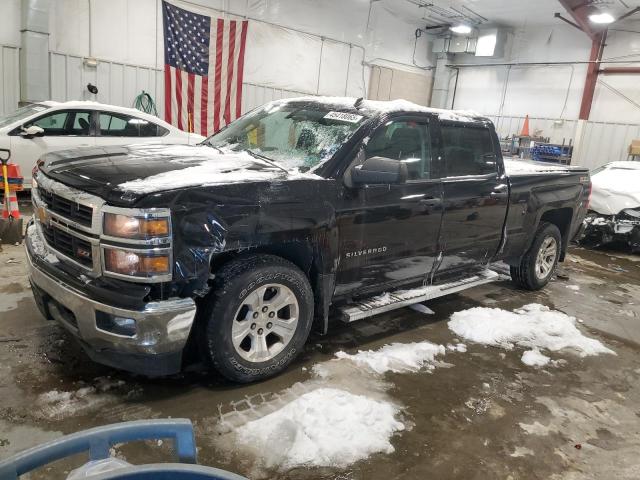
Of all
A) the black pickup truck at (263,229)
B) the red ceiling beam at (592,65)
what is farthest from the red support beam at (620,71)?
the black pickup truck at (263,229)

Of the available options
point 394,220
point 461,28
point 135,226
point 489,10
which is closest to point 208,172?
point 135,226

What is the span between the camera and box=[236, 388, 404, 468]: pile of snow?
8.46 ft

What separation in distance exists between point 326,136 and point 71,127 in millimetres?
6183

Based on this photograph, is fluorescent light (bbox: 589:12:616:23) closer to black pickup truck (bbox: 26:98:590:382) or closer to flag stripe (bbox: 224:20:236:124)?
flag stripe (bbox: 224:20:236:124)

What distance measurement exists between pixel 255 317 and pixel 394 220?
1313 millimetres

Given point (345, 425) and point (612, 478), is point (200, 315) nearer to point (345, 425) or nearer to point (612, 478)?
point (345, 425)

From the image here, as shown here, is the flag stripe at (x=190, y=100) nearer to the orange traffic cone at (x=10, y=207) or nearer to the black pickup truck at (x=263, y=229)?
the orange traffic cone at (x=10, y=207)

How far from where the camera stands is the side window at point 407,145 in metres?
3.69

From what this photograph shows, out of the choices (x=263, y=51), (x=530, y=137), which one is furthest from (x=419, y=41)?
(x=263, y=51)

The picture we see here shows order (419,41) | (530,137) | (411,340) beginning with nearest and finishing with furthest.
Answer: (411,340), (530,137), (419,41)

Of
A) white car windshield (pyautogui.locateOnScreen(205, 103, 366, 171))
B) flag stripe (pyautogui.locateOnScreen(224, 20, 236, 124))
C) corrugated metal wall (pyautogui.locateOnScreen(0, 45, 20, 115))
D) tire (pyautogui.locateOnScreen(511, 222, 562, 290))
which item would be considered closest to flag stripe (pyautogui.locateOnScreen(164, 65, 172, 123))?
flag stripe (pyautogui.locateOnScreen(224, 20, 236, 124))

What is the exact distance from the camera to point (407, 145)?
392 cm

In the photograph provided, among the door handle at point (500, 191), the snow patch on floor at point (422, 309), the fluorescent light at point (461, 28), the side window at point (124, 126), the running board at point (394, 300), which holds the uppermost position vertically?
the fluorescent light at point (461, 28)

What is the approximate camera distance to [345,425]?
2.84m
